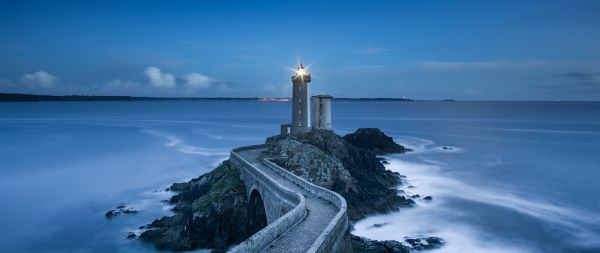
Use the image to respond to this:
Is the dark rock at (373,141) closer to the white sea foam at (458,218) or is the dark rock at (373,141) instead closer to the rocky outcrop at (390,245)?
the white sea foam at (458,218)

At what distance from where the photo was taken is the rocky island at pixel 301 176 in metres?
23.4

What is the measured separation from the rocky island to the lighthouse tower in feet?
4.47

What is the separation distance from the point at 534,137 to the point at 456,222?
57.8m

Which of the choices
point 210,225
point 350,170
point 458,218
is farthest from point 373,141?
point 210,225

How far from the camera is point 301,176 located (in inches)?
1053

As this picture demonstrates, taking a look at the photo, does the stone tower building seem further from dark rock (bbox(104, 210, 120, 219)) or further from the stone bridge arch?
dark rock (bbox(104, 210, 120, 219))

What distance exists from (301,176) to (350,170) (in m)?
7.25

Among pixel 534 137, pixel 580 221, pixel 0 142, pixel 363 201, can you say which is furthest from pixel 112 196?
pixel 534 137

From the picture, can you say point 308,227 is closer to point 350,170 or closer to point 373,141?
point 350,170

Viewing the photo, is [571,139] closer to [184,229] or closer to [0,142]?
[184,229]

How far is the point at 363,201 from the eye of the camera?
2794 cm

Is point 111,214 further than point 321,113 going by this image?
No

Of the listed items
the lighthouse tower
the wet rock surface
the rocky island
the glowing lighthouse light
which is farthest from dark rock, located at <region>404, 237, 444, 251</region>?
the wet rock surface

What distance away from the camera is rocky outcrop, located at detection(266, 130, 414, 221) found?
90.4ft
